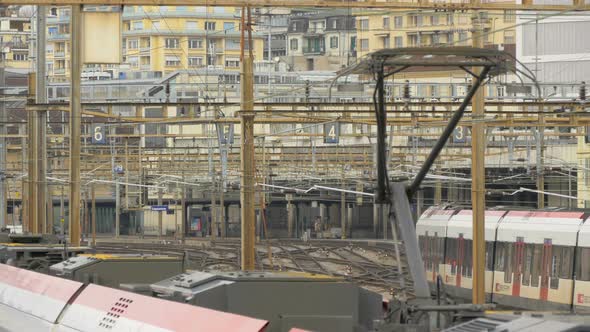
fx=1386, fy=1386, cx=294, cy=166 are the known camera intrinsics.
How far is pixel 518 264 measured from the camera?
30.6 m

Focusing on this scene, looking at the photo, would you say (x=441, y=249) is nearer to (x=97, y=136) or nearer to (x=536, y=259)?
(x=536, y=259)

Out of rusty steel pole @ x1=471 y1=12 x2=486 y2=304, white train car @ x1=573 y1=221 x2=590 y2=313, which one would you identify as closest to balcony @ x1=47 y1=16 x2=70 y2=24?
white train car @ x1=573 y1=221 x2=590 y2=313

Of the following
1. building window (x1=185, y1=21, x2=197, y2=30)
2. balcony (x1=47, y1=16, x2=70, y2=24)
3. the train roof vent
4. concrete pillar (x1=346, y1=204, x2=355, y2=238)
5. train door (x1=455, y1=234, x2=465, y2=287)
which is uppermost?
balcony (x1=47, y1=16, x2=70, y2=24)

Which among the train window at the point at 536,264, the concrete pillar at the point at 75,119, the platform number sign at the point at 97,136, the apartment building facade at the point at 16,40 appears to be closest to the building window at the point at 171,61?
the apartment building facade at the point at 16,40

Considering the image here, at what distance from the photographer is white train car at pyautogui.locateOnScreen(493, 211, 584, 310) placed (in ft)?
92.0

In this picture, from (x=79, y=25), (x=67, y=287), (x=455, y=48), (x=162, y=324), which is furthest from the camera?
(x=79, y=25)

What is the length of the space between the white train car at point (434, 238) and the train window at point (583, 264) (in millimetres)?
8092

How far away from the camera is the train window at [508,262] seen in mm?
31039

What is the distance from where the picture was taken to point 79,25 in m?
29.2

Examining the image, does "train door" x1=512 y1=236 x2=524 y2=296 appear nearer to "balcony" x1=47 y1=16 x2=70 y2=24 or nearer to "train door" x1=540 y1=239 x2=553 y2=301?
"train door" x1=540 y1=239 x2=553 y2=301

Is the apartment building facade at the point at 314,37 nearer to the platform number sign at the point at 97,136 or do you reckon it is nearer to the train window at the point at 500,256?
the platform number sign at the point at 97,136

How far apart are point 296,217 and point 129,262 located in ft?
251

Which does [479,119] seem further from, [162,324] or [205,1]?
[162,324]

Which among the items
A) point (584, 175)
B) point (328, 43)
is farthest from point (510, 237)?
point (328, 43)
